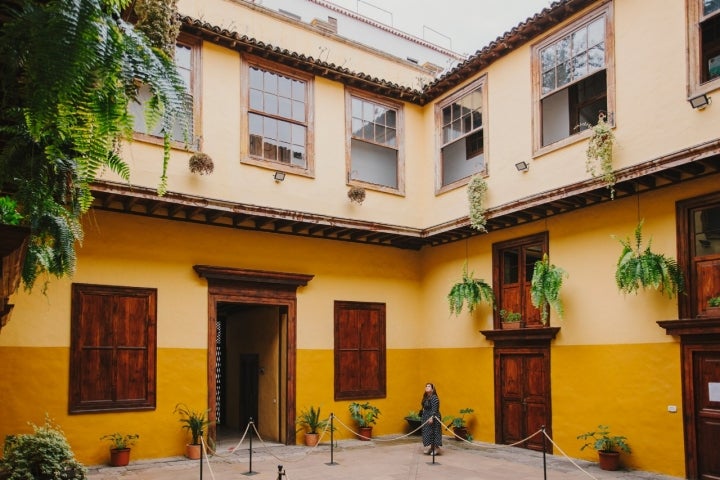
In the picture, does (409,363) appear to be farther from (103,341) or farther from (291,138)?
(103,341)

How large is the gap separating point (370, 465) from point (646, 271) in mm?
5603

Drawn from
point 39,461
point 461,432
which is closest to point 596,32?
point 461,432

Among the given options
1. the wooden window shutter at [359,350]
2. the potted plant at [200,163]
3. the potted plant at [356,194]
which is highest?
the potted plant at [200,163]

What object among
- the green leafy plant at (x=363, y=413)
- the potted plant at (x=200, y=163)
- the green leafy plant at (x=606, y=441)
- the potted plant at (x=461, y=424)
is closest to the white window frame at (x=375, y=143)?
the potted plant at (x=200, y=163)

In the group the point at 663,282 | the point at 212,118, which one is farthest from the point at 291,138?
the point at 663,282

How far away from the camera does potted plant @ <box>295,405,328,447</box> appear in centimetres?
1292

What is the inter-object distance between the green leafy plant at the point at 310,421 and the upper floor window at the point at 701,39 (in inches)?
357

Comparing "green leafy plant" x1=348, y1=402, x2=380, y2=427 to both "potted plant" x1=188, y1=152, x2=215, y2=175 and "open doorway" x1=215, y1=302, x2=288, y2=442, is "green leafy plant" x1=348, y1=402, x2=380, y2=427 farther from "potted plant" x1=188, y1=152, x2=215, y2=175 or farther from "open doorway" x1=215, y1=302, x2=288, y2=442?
"potted plant" x1=188, y1=152, x2=215, y2=175

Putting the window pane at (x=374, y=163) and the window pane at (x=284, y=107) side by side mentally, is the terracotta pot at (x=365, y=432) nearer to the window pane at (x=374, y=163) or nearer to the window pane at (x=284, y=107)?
the window pane at (x=374, y=163)

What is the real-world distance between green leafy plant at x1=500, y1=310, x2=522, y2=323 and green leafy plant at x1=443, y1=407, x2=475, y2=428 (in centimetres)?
212

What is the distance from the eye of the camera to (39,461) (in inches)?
297

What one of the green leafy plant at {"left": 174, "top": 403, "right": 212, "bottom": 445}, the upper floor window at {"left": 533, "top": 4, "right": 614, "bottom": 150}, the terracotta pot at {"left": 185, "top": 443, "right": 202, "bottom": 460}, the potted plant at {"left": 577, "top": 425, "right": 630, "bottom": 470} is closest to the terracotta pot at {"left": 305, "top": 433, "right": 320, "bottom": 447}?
the green leafy plant at {"left": 174, "top": 403, "right": 212, "bottom": 445}

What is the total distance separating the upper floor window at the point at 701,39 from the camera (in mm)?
9477

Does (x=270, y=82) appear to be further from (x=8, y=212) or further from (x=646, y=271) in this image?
(x=8, y=212)
